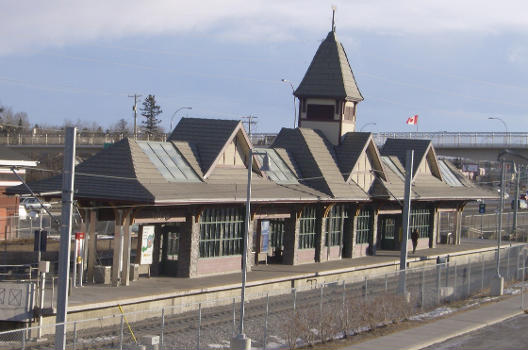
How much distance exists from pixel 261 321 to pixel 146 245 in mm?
6647

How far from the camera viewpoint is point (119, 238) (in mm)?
30422

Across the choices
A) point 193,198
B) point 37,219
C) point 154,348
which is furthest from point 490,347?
point 37,219

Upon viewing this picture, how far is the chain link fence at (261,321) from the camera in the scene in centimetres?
2302

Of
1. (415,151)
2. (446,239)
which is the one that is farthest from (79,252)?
(446,239)

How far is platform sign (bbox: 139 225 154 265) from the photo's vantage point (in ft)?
106

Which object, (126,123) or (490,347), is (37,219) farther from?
(126,123)

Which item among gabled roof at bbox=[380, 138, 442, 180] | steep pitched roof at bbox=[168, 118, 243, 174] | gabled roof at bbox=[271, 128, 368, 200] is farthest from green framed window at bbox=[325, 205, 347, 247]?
steep pitched roof at bbox=[168, 118, 243, 174]

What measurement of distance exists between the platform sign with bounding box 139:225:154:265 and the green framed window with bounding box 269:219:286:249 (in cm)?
1215

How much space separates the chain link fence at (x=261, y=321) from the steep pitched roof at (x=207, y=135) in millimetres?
6657

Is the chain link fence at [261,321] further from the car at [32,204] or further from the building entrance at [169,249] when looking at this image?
the car at [32,204]

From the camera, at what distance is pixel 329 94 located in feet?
159

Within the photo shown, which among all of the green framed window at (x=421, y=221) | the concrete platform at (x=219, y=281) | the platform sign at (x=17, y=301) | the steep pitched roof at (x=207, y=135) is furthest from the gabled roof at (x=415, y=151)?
the platform sign at (x=17, y=301)

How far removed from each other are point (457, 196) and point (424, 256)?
6458 millimetres

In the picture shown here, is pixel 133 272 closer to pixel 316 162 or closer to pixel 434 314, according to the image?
pixel 434 314
